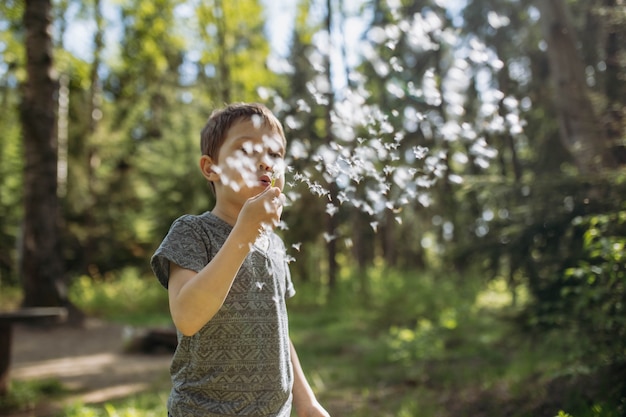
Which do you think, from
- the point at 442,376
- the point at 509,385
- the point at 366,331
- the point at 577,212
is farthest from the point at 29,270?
the point at 577,212

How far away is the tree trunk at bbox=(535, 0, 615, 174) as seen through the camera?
17.1 ft

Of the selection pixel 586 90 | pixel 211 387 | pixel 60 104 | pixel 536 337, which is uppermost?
pixel 60 104

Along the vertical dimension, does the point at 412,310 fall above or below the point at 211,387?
below

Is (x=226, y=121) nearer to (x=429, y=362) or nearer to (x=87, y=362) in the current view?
(x=429, y=362)

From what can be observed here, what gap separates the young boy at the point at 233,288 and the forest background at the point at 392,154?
6.8 inches

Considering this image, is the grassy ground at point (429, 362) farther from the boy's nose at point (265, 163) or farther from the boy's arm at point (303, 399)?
the boy's nose at point (265, 163)

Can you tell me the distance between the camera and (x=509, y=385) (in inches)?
206

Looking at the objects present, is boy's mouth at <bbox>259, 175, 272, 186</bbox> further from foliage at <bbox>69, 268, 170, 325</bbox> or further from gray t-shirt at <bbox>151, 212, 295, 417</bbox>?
foliage at <bbox>69, 268, 170, 325</bbox>

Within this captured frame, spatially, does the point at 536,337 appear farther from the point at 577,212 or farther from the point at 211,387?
the point at 211,387

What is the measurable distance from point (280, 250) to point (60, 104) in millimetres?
18403

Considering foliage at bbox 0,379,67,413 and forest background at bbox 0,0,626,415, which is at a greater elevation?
forest background at bbox 0,0,626,415

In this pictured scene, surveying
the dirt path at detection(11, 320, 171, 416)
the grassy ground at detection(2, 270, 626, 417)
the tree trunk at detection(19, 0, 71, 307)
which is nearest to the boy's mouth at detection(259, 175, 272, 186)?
the grassy ground at detection(2, 270, 626, 417)

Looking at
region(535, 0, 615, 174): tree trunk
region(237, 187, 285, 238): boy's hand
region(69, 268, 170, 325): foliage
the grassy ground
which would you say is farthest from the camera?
region(69, 268, 170, 325): foliage

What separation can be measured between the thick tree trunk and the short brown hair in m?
9.67
